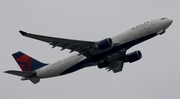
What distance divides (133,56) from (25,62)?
15296 mm

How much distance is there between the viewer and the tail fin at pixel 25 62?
2233 inches

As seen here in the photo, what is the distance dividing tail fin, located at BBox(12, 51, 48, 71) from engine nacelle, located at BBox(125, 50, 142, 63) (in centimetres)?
1211

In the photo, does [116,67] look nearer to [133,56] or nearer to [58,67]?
[133,56]

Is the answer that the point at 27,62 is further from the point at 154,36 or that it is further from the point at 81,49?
the point at 154,36

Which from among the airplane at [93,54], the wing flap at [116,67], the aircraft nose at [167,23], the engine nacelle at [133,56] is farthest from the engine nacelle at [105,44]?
the wing flap at [116,67]

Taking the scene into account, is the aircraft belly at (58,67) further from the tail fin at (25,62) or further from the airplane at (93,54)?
the tail fin at (25,62)

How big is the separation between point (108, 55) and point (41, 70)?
9524 millimetres

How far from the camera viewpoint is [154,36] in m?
49.3

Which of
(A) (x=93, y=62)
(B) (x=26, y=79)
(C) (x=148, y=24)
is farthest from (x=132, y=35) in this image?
(B) (x=26, y=79)

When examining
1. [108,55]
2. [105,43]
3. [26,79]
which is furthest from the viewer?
[26,79]

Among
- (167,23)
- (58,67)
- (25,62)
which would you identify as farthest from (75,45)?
(25,62)

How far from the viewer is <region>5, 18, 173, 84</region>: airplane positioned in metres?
48.5

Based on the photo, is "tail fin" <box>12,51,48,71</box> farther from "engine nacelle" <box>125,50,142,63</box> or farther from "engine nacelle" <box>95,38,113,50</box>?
"engine nacelle" <box>125,50,142,63</box>

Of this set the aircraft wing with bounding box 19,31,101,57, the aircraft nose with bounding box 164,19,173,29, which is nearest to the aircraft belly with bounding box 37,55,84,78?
the aircraft wing with bounding box 19,31,101,57
